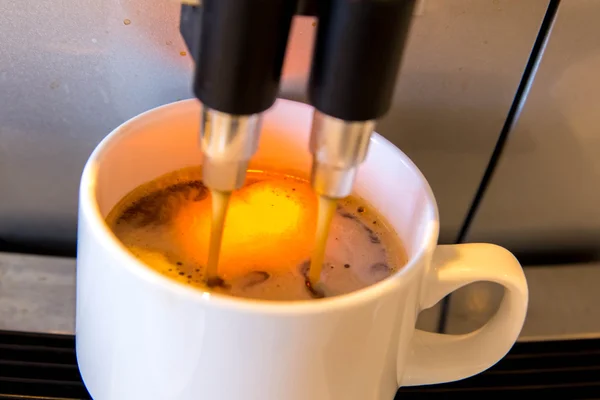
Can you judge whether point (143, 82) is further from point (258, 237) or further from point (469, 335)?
point (469, 335)

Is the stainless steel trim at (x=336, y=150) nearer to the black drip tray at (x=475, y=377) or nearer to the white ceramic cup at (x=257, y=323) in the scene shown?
the white ceramic cup at (x=257, y=323)

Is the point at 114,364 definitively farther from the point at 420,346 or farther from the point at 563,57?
the point at 563,57

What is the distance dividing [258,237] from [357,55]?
16 centimetres

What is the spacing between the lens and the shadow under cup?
32 centimetres

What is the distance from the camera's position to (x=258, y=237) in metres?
0.36

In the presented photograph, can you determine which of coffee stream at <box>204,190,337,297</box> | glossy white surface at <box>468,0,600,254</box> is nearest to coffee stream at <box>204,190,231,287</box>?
coffee stream at <box>204,190,337,297</box>

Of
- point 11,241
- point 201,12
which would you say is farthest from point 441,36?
point 11,241

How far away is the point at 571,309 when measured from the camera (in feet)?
1.36

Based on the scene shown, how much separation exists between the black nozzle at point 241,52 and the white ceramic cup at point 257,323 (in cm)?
7

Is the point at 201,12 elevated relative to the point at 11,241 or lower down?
elevated

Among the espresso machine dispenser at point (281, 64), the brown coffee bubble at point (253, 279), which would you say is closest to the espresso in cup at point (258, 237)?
the brown coffee bubble at point (253, 279)

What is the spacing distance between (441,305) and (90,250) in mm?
221

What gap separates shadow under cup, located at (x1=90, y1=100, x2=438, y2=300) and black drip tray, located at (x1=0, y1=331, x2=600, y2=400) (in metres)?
0.08

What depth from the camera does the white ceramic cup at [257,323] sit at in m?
0.25
